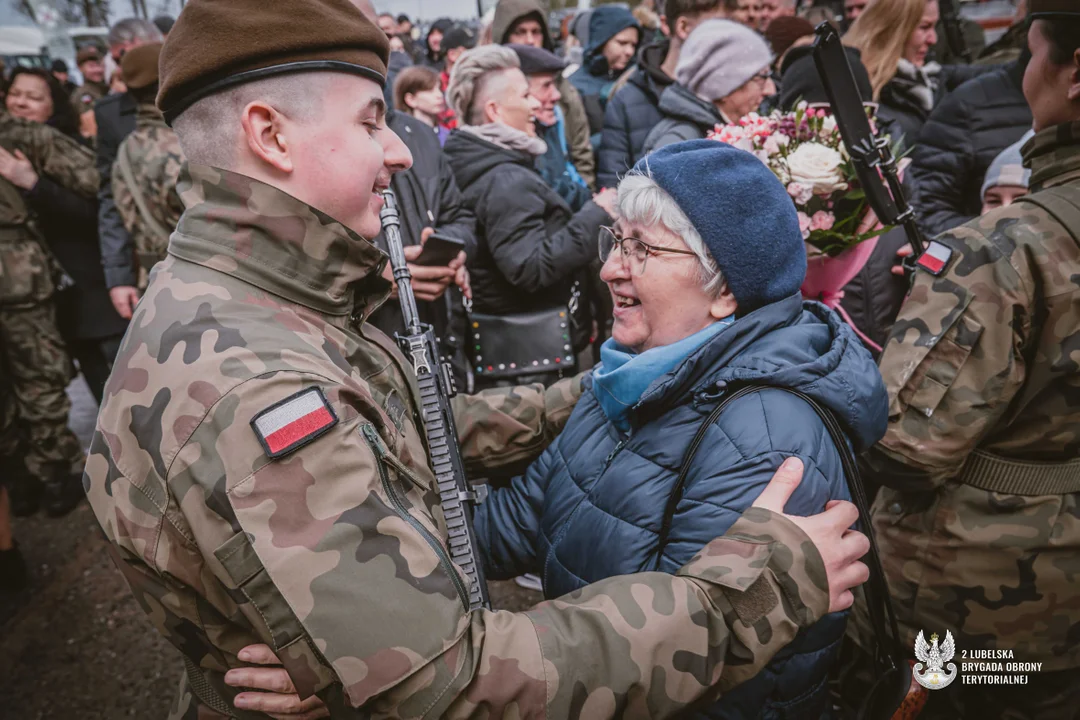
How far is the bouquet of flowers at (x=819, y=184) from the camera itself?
257 cm

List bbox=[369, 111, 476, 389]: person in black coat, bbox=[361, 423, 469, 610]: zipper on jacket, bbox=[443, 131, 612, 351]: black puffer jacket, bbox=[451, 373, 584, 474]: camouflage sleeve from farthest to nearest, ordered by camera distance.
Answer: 1. bbox=[443, 131, 612, 351]: black puffer jacket
2. bbox=[369, 111, 476, 389]: person in black coat
3. bbox=[451, 373, 584, 474]: camouflage sleeve
4. bbox=[361, 423, 469, 610]: zipper on jacket

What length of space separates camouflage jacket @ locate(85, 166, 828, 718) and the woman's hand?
13.5ft

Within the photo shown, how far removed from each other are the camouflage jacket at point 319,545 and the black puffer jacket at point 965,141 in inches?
125

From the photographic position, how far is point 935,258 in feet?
6.64

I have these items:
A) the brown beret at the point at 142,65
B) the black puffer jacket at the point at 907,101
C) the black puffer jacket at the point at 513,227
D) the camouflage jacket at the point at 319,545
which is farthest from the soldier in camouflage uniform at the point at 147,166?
the black puffer jacket at the point at 907,101

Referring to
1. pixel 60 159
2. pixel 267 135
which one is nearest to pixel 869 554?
pixel 267 135

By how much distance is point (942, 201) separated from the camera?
12.4 ft

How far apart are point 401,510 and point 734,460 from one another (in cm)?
74

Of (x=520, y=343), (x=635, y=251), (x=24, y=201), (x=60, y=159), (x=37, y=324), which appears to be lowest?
(x=37, y=324)

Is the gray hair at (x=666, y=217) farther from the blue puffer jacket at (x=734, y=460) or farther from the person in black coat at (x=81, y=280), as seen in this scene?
the person in black coat at (x=81, y=280)

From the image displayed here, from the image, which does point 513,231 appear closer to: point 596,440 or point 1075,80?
point 596,440

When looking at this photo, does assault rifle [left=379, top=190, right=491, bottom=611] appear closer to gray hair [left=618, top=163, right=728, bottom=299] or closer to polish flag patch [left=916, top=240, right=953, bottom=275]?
gray hair [left=618, top=163, right=728, bottom=299]

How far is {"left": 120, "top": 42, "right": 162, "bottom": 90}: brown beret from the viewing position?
3.85 meters

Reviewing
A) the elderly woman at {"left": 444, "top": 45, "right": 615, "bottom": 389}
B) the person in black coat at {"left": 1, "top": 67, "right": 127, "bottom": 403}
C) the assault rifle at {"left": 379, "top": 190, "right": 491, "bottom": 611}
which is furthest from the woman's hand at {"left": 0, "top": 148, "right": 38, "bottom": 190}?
the assault rifle at {"left": 379, "top": 190, "right": 491, "bottom": 611}
